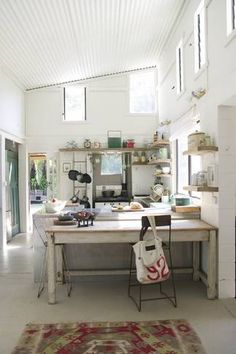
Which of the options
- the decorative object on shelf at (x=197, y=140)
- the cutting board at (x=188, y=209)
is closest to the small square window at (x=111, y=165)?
the cutting board at (x=188, y=209)

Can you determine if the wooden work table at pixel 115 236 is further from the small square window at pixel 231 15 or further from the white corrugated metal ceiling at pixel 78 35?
the white corrugated metal ceiling at pixel 78 35

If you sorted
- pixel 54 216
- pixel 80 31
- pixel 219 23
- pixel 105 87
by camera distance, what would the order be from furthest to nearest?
pixel 105 87 < pixel 80 31 < pixel 54 216 < pixel 219 23

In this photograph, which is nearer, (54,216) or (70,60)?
(54,216)

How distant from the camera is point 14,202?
7410mm

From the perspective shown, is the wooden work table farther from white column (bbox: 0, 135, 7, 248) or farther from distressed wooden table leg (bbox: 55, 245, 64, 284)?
white column (bbox: 0, 135, 7, 248)

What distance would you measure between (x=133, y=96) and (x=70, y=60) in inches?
85.0

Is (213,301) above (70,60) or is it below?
below

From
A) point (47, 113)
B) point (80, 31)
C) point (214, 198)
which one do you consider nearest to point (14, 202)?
point (47, 113)

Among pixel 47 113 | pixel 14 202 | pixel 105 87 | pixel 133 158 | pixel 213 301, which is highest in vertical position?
pixel 105 87

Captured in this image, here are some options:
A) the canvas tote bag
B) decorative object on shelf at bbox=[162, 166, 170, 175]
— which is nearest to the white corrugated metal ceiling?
decorative object on shelf at bbox=[162, 166, 170, 175]

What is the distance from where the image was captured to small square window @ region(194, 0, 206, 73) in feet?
13.2

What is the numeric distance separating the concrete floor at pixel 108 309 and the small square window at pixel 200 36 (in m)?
2.87

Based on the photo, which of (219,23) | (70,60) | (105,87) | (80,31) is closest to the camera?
(219,23)

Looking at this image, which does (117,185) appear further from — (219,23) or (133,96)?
(219,23)
